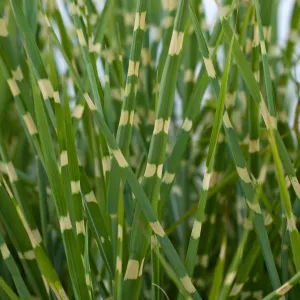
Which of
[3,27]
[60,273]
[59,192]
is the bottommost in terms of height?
[60,273]

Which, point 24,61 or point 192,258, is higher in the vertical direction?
point 24,61

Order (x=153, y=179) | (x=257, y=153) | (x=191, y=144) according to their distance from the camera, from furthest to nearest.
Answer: (x=191, y=144)
(x=257, y=153)
(x=153, y=179)

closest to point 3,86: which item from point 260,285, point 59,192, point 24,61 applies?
point 24,61

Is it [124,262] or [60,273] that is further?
[60,273]

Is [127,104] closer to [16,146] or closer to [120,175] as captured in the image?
[120,175]

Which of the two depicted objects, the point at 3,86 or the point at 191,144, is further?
the point at 191,144

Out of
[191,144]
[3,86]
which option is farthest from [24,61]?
[191,144]

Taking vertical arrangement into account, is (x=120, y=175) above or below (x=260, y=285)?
above

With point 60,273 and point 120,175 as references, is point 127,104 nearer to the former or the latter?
point 120,175

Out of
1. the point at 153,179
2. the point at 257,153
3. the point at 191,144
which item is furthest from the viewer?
the point at 191,144
